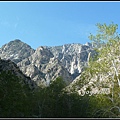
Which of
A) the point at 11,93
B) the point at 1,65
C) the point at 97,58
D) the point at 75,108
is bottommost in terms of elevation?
the point at 75,108

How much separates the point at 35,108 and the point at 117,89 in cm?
4891

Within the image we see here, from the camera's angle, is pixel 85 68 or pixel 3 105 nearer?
pixel 85 68

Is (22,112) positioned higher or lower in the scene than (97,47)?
lower

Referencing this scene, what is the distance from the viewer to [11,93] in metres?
48.0

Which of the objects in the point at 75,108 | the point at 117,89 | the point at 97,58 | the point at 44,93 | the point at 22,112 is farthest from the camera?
the point at 75,108

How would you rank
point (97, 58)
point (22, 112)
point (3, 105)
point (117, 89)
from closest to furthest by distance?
point (117, 89) → point (97, 58) → point (3, 105) → point (22, 112)

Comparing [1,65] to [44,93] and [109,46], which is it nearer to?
[44,93]

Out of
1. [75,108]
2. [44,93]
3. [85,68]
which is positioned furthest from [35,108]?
[85,68]

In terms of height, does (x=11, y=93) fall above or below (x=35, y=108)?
above

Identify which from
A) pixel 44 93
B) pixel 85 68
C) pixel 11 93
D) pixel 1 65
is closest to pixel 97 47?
pixel 85 68

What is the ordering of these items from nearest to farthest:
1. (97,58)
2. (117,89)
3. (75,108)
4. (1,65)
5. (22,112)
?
A: 1. (117,89)
2. (97,58)
3. (22,112)
4. (75,108)
5. (1,65)

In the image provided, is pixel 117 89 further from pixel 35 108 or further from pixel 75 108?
pixel 75 108

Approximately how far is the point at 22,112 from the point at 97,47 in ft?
99.2

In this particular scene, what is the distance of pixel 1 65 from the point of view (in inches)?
3452
